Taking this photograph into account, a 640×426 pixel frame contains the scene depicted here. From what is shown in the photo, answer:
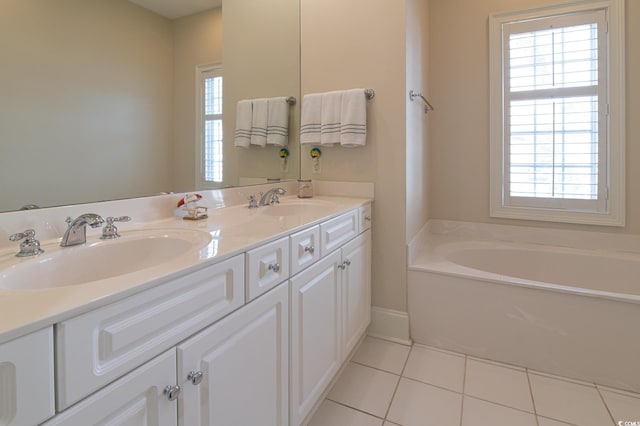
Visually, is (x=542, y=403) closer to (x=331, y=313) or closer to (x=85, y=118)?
(x=331, y=313)

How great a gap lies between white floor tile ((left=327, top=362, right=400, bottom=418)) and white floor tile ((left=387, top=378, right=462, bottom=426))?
4 cm

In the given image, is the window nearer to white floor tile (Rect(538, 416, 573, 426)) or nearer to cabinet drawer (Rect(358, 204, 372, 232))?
cabinet drawer (Rect(358, 204, 372, 232))

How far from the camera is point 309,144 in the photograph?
227cm

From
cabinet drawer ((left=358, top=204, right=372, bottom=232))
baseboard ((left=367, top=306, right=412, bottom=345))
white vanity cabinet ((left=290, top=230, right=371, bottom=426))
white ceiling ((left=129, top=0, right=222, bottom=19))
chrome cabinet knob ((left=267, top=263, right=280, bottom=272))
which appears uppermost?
white ceiling ((left=129, top=0, right=222, bottom=19))

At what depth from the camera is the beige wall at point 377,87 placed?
2.02 m

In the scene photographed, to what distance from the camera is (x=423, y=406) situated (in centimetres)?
154

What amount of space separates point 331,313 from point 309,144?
1180 millimetres

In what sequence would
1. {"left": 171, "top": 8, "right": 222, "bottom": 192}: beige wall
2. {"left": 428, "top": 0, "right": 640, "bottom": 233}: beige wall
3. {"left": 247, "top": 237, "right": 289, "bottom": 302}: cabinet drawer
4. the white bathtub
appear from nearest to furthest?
{"left": 247, "top": 237, "right": 289, "bottom": 302}: cabinet drawer
{"left": 171, "top": 8, "right": 222, "bottom": 192}: beige wall
the white bathtub
{"left": 428, "top": 0, "right": 640, "bottom": 233}: beige wall

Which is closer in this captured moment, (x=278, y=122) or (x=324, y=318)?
(x=324, y=318)

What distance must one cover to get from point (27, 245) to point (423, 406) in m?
1.60

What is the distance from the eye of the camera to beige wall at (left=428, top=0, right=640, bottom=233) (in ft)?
8.64

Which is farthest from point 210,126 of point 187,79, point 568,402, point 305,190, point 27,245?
point 568,402

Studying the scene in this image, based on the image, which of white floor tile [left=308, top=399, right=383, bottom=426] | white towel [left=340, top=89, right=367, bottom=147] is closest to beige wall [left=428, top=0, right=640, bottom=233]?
white towel [left=340, top=89, right=367, bottom=147]

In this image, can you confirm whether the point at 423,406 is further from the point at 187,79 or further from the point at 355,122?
the point at 187,79
